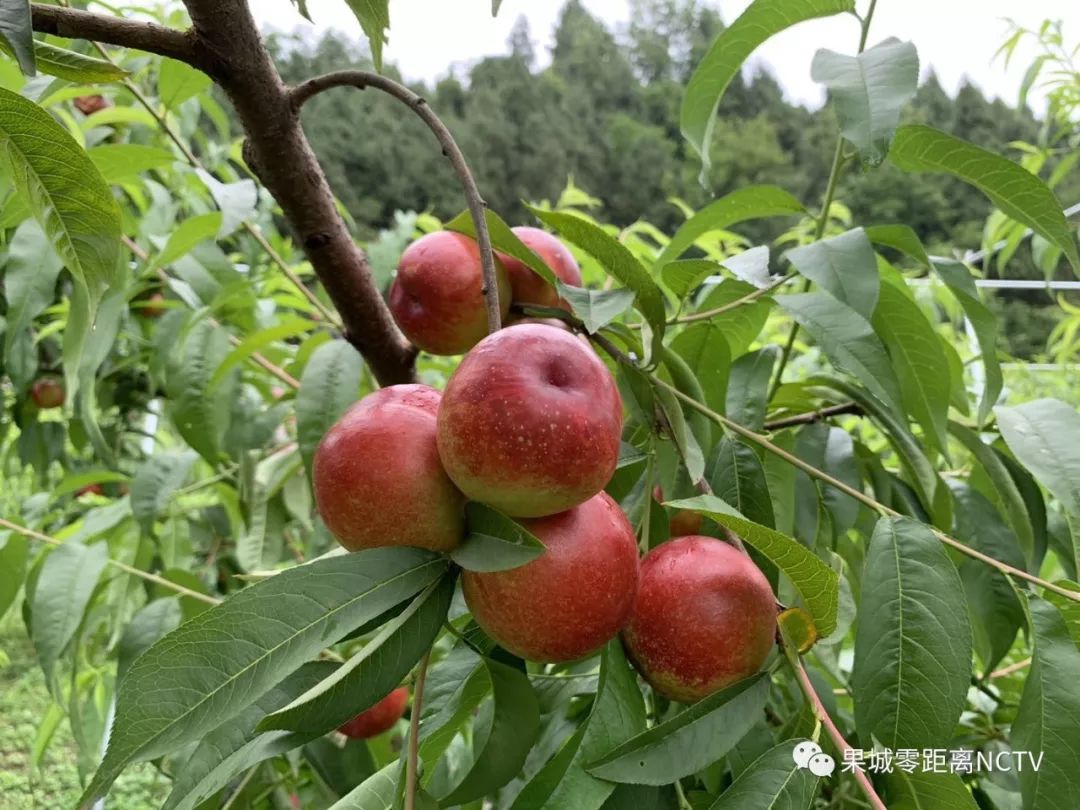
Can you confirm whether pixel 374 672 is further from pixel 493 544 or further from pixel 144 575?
pixel 144 575

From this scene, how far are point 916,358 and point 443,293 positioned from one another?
1.16 feet

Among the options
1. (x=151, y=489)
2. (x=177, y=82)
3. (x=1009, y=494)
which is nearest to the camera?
(x=1009, y=494)

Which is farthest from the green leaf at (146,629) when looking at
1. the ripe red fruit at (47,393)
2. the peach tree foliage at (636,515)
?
the ripe red fruit at (47,393)

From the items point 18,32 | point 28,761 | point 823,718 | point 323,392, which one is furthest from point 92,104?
point 28,761

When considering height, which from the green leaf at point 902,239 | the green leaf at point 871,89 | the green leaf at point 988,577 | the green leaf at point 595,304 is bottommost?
the green leaf at point 988,577

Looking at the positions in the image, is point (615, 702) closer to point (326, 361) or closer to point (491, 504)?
point (491, 504)

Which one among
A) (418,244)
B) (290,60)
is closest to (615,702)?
(418,244)

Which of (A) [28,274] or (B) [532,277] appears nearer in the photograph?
(B) [532,277]

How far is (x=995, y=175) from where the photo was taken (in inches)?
22.6

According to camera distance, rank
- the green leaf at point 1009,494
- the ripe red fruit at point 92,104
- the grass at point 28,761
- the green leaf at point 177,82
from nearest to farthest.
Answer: the green leaf at point 1009,494 → the green leaf at point 177,82 → the ripe red fruit at point 92,104 → the grass at point 28,761

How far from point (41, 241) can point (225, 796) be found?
0.63 m

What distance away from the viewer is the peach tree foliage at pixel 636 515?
0.39 metres

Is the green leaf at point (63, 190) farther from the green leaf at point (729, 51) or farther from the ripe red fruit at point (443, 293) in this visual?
the green leaf at point (729, 51)

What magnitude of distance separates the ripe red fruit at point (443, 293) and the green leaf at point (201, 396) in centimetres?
42
